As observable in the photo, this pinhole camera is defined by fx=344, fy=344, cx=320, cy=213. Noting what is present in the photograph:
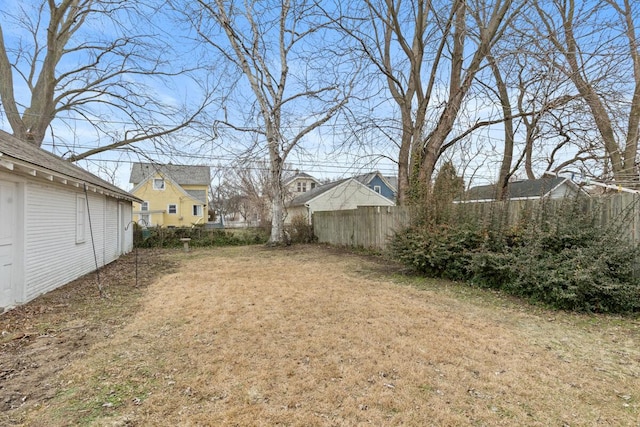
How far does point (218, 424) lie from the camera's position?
2.28 m

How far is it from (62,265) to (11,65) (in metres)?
11.1

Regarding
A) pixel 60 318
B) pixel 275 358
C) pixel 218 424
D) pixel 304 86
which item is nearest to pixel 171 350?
pixel 275 358

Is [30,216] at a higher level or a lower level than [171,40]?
lower

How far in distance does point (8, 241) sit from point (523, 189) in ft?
61.9

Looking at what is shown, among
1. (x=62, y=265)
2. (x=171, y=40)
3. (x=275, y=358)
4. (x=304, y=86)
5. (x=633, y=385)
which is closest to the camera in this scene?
(x=633, y=385)

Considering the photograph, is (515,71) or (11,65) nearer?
(515,71)

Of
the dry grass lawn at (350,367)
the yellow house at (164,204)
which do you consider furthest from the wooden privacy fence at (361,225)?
the yellow house at (164,204)

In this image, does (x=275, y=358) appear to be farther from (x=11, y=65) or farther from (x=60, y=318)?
(x=11, y=65)

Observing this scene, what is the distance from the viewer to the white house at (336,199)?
24.8 meters

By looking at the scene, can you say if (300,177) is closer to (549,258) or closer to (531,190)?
(531,190)

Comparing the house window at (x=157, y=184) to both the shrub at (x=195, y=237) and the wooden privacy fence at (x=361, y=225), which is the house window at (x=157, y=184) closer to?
the shrub at (x=195, y=237)

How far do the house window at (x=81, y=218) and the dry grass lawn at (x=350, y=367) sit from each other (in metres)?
3.63

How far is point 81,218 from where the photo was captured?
8.01 metres

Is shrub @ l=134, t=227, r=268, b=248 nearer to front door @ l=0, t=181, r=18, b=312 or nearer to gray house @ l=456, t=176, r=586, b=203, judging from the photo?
gray house @ l=456, t=176, r=586, b=203
